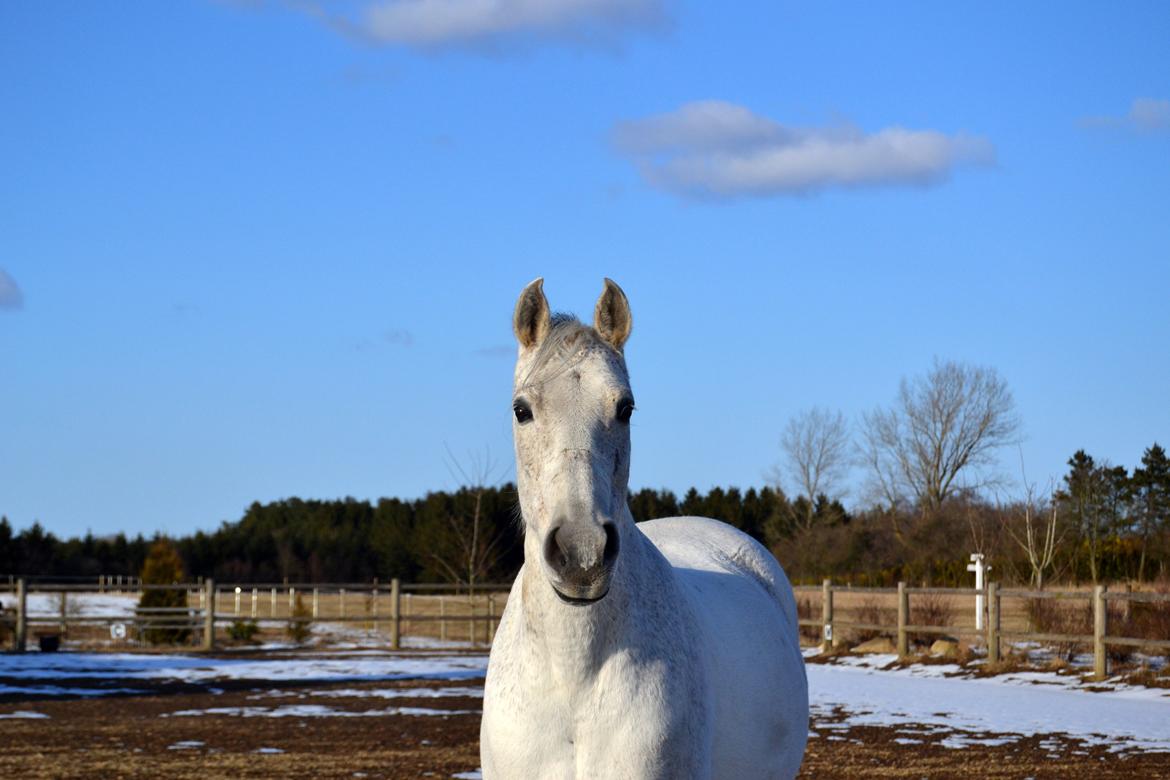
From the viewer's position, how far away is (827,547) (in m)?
41.9

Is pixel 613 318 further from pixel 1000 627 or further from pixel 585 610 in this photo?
pixel 1000 627

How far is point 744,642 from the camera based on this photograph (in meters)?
4.12

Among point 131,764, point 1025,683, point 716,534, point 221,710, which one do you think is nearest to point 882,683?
point 1025,683

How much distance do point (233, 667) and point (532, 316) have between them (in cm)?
1961

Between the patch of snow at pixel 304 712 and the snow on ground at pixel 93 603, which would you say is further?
the snow on ground at pixel 93 603

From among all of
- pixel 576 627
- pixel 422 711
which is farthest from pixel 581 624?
pixel 422 711

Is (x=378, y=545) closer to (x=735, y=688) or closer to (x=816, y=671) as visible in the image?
(x=816, y=671)

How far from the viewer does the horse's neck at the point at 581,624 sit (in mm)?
3123

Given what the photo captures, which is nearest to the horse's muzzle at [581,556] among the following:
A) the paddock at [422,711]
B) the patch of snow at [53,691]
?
the paddock at [422,711]

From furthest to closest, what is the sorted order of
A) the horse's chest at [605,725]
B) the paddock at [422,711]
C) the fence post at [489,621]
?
the fence post at [489,621] → the paddock at [422,711] → the horse's chest at [605,725]

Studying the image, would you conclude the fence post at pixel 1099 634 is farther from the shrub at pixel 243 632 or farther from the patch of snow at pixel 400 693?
the shrub at pixel 243 632

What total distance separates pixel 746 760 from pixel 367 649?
22517 millimetres

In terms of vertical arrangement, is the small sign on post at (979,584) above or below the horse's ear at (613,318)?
below

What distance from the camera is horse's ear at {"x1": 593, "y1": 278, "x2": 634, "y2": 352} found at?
3.32 m
